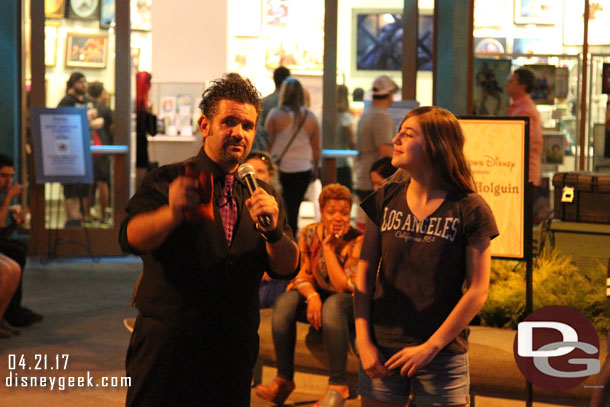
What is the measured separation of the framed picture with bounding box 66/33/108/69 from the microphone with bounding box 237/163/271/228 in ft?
28.8

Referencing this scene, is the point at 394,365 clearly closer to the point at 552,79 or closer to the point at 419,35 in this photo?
the point at 552,79

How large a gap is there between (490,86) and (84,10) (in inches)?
186

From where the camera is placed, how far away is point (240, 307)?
10.1ft

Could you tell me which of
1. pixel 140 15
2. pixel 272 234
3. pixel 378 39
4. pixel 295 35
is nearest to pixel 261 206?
pixel 272 234

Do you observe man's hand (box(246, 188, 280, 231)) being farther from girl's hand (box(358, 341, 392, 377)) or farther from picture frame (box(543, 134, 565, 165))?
picture frame (box(543, 134, 565, 165))

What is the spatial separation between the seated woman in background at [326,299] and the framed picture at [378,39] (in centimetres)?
576

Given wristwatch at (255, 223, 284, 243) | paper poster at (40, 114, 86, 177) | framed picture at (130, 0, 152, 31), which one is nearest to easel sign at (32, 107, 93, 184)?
paper poster at (40, 114, 86, 177)

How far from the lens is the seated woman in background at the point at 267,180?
620 cm

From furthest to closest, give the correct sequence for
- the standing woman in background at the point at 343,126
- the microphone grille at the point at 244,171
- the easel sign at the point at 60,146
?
the standing woman in background at the point at 343,126 → the easel sign at the point at 60,146 → the microphone grille at the point at 244,171

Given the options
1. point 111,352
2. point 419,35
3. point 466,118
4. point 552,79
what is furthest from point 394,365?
point 419,35

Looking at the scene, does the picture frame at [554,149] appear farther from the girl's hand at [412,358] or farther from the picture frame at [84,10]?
the girl's hand at [412,358]

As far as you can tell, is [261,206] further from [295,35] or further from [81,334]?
[295,35]

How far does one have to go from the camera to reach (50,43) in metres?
11.4

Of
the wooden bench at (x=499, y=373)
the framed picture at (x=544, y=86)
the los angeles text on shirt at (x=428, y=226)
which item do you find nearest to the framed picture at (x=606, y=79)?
the framed picture at (x=544, y=86)
